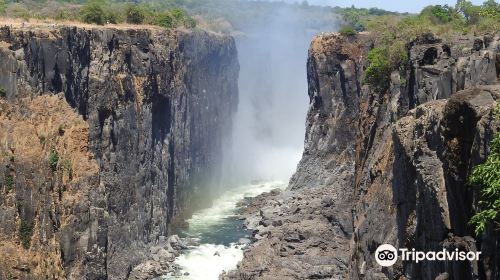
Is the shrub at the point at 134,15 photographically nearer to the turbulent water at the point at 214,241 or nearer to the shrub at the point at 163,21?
the shrub at the point at 163,21

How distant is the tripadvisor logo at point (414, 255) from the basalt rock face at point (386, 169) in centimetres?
34

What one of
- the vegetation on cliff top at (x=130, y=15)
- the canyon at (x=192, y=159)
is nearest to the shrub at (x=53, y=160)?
→ the canyon at (x=192, y=159)

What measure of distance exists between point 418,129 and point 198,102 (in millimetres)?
74326

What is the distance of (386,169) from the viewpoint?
4084 cm

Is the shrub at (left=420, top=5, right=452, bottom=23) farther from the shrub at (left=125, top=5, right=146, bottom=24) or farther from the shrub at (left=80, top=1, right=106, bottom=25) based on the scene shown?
the shrub at (left=80, top=1, right=106, bottom=25)

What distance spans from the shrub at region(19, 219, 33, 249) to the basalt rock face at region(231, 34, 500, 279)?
20.3 meters

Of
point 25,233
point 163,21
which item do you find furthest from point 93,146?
point 163,21

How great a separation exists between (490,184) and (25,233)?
42464 millimetres

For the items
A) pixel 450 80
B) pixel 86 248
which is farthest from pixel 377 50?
pixel 86 248

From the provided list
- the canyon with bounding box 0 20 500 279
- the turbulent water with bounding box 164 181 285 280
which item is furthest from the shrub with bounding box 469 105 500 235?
the turbulent water with bounding box 164 181 285 280

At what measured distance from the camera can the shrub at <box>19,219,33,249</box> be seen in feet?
169

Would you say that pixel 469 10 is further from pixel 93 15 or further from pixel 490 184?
pixel 490 184

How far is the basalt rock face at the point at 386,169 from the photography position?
78.8 ft

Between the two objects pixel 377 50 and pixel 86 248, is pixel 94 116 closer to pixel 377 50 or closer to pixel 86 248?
pixel 86 248
